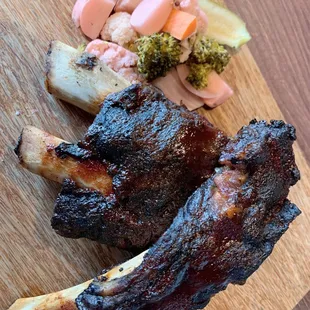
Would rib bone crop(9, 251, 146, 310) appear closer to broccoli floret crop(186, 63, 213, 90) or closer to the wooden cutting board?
the wooden cutting board

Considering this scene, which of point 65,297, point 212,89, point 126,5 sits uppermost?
point 126,5

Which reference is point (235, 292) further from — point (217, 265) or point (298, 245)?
point (217, 265)

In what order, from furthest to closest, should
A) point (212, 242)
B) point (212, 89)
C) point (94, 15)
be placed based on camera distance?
1. point (212, 89)
2. point (94, 15)
3. point (212, 242)

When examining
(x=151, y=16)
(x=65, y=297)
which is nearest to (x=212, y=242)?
(x=65, y=297)

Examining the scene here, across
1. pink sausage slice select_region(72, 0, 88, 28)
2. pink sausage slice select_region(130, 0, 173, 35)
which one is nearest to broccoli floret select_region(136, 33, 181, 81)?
pink sausage slice select_region(130, 0, 173, 35)

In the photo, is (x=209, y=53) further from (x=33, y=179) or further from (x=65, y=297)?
(x=65, y=297)
